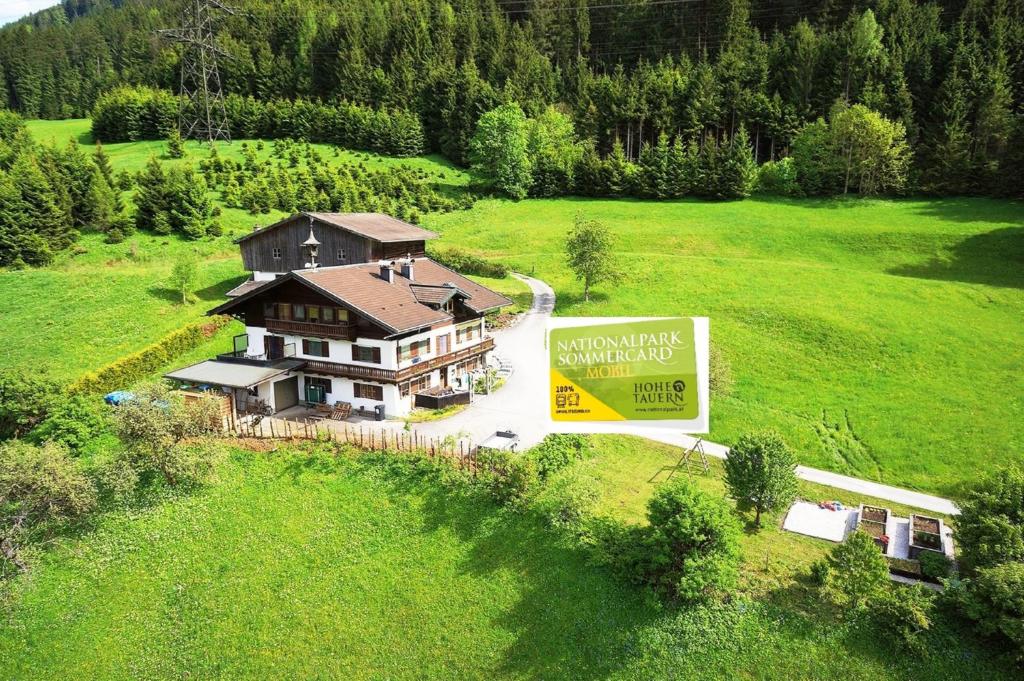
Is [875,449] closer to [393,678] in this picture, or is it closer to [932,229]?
[393,678]

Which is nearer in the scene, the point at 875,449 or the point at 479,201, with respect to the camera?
the point at 875,449

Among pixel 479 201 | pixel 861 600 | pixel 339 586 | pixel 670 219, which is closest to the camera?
pixel 861 600

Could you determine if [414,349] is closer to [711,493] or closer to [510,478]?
[510,478]

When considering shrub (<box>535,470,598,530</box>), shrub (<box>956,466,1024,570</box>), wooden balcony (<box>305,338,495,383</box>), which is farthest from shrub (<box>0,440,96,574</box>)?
shrub (<box>956,466,1024,570</box>)

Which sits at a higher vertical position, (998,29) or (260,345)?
(998,29)

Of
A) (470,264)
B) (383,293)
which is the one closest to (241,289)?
(383,293)

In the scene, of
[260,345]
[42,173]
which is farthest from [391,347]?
[42,173]

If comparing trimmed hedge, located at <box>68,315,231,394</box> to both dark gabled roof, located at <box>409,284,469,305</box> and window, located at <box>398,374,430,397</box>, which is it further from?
window, located at <box>398,374,430,397</box>

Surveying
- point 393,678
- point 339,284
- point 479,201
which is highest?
point 479,201

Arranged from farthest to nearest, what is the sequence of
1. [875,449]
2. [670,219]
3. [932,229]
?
[670,219] < [932,229] < [875,449]
